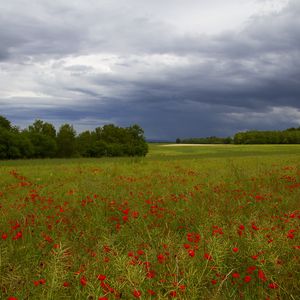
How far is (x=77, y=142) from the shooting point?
218 feet

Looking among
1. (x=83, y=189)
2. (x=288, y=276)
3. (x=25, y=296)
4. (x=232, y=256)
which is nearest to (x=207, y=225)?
(x=232, y=256)

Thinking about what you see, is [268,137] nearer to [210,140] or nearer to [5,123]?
[210,140]

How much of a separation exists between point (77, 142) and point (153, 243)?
62.7 m

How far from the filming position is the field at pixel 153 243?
3.19 metres

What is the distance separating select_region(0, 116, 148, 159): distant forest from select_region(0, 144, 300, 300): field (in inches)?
1885

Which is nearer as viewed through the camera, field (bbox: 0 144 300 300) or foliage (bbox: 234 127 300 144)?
field (bbox: 0 144 300 300)

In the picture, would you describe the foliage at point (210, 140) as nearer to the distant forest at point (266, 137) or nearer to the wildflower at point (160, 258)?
the distant forest at point (266, 137)

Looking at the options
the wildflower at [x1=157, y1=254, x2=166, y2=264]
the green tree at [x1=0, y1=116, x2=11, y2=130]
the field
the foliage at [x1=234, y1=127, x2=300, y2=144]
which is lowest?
the field

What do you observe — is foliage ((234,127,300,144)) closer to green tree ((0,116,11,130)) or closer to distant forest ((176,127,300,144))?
distant forest ((176,127,300,144))

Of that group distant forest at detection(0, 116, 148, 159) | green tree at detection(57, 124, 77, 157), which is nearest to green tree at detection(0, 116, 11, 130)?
distant forest at detection(0, 116, 148, 159)

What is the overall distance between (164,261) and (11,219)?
3893 millimetres

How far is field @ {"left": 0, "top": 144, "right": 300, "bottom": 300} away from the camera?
319 cm

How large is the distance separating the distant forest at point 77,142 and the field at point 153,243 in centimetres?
4787

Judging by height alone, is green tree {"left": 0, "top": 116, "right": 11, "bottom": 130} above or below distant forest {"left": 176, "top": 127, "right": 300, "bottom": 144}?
above
